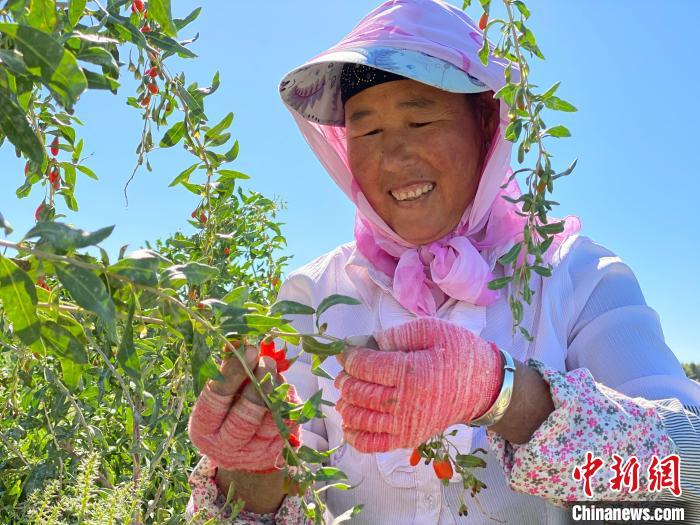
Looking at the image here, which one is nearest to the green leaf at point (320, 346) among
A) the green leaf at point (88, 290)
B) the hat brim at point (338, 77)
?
the green leaf at point (88, 290)

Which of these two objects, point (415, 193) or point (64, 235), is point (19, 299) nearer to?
point (64, 235)

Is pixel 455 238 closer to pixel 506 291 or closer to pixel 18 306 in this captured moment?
pixel 506 291

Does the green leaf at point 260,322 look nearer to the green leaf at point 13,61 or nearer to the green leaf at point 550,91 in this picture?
the green leaf at point 13,61

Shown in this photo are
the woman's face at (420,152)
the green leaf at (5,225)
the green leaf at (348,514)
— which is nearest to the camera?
the green leaf at (5,225)

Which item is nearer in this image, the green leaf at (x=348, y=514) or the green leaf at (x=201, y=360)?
the green leaf at (x=201, y=360)

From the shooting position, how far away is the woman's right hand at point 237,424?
1.34 meters

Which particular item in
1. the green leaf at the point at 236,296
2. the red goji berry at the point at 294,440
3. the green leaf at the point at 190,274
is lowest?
the red goji berry at the point at 294,440

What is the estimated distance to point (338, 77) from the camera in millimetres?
2426

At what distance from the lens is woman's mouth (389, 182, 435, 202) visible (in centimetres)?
213

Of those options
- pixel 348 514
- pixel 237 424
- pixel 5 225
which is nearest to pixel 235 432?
pixel 237 424

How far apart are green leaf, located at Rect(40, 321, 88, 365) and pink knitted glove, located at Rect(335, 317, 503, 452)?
528mm

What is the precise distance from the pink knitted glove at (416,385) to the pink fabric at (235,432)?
0.48 feet

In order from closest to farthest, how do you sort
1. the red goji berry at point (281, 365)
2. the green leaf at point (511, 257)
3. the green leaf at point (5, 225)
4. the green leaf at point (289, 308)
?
the green leaf at point (5, 225) < the green leaf at point (289, 308) < the red goji berry at point (281, 365) < the green leaf at point (511, 257)

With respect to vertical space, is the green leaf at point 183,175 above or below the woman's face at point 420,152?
below
